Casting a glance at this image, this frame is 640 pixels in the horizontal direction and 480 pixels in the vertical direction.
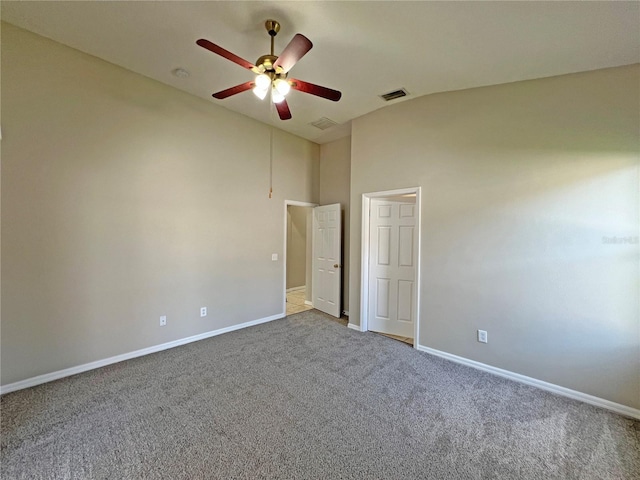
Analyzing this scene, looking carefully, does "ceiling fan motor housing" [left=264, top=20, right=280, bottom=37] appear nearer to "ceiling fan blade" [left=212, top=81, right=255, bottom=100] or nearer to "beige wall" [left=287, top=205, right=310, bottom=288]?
"ceiling fan blade" [left=212, top=81, right=255, bottom=100]

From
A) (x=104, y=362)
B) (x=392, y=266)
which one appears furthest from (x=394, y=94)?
(x=104, y=362)

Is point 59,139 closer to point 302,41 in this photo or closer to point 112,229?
point 112,229

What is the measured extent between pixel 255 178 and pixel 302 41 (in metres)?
2.68

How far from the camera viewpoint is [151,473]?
159 centimetres

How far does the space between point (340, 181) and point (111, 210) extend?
3423 millimetres

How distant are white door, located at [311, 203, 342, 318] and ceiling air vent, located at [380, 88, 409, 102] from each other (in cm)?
182

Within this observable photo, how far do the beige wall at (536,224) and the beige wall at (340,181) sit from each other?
1391mm

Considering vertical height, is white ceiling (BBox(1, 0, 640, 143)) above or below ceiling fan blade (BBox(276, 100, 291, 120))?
above

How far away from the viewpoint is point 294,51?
70.9 inches

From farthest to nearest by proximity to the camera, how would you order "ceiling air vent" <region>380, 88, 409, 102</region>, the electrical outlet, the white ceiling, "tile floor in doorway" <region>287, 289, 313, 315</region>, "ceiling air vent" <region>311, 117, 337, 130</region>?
"tile floor in doorway" <region>287, 289, 313, 315</region>, "ceiling air vent" <region>311, 117, 337, 130</region>, "ceiling air vent" <region>380, 88, 409, 102</region>, the electrical outlet, the white ceiling

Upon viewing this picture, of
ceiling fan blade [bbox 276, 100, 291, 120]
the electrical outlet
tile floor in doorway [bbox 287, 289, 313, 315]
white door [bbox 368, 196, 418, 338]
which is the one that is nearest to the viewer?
ceiling fan blade [bbox 276, 100, 291, 120]

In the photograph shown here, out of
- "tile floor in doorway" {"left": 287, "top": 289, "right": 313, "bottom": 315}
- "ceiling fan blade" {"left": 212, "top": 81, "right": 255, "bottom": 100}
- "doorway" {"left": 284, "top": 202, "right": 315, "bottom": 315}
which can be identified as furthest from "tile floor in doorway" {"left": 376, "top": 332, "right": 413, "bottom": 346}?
"ceiling fan blade" {"left": 212, "top": 81, "right": 255, "bottom": 100}

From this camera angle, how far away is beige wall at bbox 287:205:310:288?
22.3 feet

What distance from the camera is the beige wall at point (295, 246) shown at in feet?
22.3
